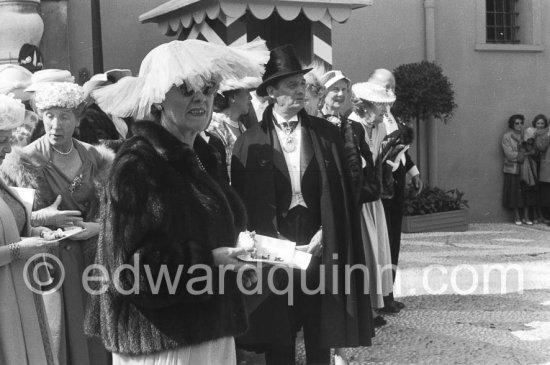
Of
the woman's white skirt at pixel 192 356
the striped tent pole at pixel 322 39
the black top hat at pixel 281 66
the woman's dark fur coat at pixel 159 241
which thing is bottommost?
the woman's white skirt at pixel 192 356

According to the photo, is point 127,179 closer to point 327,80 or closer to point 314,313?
point 314,313

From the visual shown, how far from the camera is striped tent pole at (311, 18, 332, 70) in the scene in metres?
9.28

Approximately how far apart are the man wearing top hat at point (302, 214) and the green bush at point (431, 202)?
772 cm

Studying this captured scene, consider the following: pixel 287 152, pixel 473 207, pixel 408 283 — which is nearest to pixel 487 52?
pixel 473 207

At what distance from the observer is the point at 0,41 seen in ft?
28.1

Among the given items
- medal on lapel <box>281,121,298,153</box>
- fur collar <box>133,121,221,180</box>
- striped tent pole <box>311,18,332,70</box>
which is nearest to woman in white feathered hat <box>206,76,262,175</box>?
medal on lapel <box>281,121,298,153</box>

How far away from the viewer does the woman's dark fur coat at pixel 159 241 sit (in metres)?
3.17

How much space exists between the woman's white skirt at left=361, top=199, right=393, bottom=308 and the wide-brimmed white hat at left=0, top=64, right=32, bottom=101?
8.82 ft

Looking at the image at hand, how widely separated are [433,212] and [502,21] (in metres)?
4.11

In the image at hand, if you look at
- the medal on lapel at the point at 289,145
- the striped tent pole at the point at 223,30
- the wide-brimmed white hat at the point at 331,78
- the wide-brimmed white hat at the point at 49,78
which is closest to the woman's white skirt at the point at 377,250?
the wide-brimmed white hat at the point at 331,78

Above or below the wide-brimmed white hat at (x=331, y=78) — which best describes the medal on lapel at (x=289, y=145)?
below

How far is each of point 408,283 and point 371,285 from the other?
2.17m

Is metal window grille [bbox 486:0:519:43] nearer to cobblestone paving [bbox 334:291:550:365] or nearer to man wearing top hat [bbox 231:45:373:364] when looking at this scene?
cobblestone paving [bbox 334:291:550:365]

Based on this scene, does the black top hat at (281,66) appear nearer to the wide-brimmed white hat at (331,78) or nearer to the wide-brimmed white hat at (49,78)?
the wide-brimmed white hat at (49,78)
